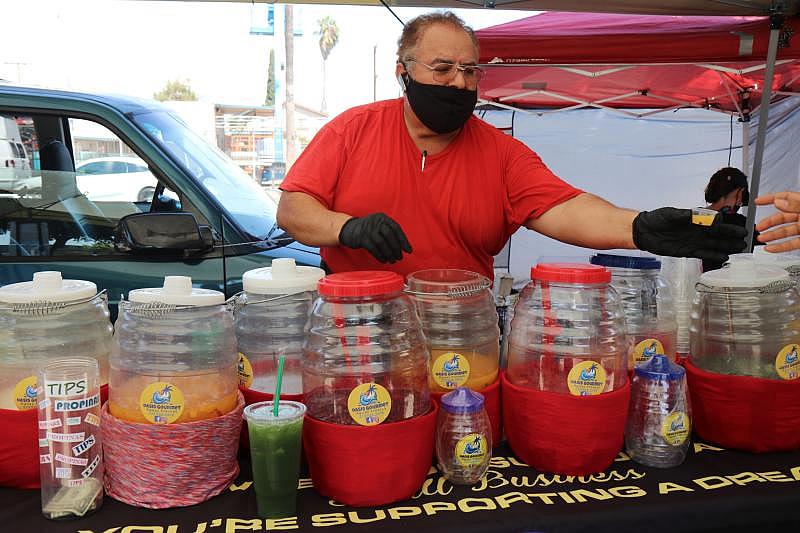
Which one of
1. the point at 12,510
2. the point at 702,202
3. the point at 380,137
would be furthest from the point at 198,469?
the point at 702,202

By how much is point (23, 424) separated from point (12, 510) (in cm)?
18

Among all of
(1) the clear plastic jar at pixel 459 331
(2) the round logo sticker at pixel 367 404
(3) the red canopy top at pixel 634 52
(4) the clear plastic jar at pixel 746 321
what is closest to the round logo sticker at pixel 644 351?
(4) the clear plastic jar at pixel 746 321

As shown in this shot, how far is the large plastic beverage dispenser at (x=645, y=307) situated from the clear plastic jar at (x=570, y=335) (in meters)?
0.24

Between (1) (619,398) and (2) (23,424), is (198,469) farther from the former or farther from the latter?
(1) (619,398)

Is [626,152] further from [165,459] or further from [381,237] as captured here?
[165,459]

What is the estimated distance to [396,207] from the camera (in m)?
2.15

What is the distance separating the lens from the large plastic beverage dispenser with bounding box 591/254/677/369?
189 cm

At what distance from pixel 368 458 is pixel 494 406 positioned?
1.46 feet

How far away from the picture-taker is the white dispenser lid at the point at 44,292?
1.43m

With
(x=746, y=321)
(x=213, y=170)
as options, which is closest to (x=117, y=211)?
(x=213, y=170)

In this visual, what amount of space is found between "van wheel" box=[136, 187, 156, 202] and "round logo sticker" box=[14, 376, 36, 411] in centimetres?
210

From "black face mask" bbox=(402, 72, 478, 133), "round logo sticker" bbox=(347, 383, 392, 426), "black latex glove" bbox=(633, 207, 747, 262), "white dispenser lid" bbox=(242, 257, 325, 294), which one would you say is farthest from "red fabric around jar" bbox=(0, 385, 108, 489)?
"black latex glove" bbox=(633, 207, 747, 262)

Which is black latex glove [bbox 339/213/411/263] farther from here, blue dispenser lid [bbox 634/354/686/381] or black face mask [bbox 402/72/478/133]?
blue dispenser lid [bbox 634/354/686/381]

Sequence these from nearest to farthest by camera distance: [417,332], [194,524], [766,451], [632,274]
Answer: [194,524] < [417,332] < [766,451] < [632,274]
